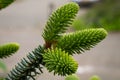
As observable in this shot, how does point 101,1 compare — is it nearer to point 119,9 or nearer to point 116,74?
point 119,9

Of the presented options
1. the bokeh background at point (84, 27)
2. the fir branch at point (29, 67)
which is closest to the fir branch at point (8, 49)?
the fir branch at point (29, 67)

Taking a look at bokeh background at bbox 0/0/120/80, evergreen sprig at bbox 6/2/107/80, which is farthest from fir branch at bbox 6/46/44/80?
bokeh background at bbox 0/0/120/80

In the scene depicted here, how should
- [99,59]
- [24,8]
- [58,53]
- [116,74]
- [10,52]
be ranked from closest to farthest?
[58,53]
[10,52]
[116,74]
[99,59]
[24,8]

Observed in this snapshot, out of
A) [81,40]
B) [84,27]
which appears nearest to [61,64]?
[81,40]

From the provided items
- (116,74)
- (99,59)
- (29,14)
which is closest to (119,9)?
(99,59)

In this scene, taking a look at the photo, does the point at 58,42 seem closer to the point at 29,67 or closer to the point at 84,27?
the point at 29,67

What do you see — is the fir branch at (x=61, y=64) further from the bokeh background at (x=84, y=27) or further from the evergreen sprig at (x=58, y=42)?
the bokeh background at (x=84, y=27)
